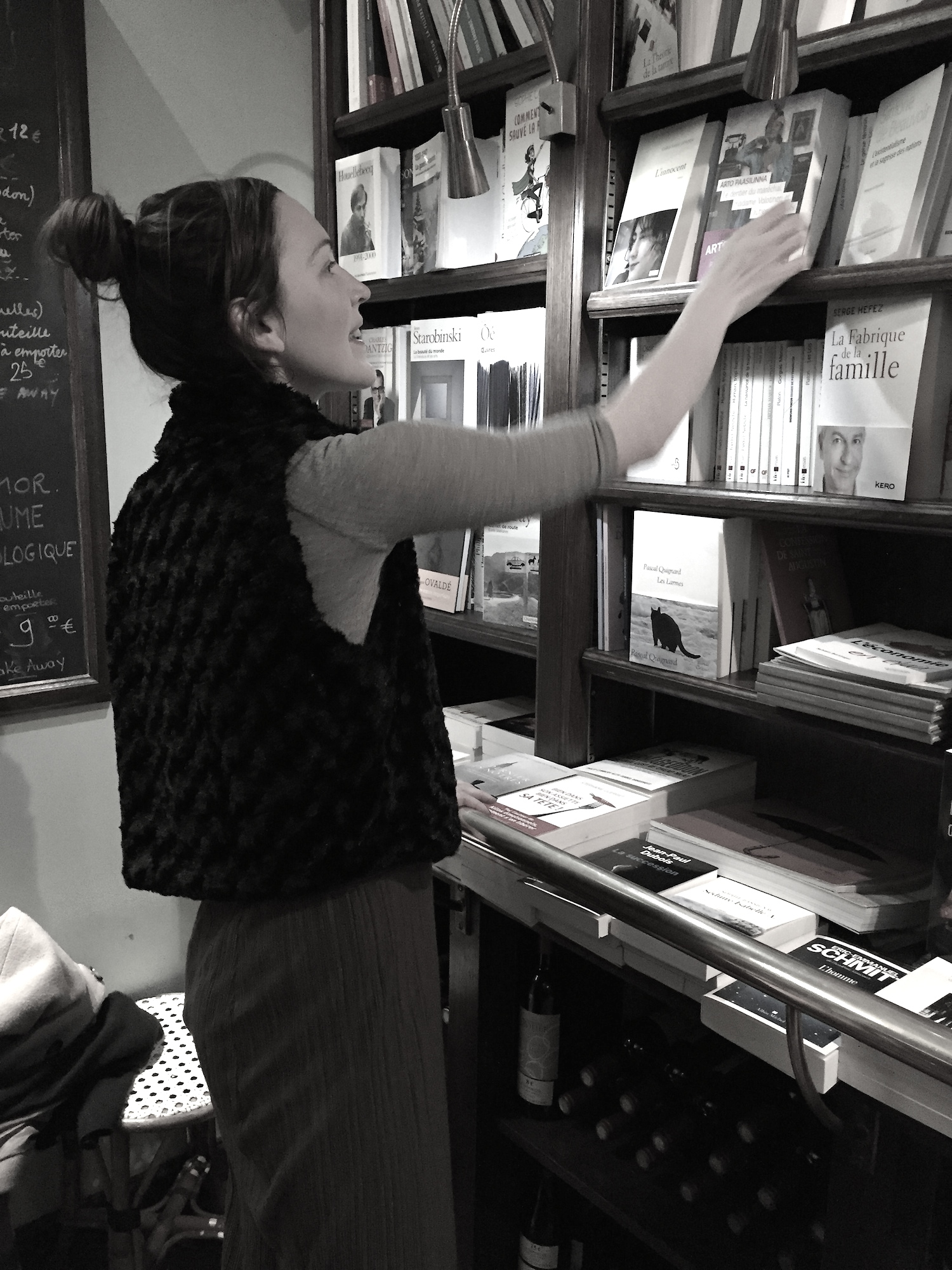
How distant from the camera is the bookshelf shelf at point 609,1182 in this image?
1.41 m

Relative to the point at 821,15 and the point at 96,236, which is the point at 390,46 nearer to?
the point at 821,15

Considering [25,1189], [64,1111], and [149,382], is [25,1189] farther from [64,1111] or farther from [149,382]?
[149,382]

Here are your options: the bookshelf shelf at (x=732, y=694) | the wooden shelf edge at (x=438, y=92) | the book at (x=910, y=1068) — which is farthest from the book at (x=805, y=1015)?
the wooden shelf edge at (x=438, y=92)

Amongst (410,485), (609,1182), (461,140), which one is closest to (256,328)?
(410,485)

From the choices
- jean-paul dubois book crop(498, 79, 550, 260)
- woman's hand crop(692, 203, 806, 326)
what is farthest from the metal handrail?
jean-paul dubois book crop(498, 79, 550, 260)

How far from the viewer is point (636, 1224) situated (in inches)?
57.1

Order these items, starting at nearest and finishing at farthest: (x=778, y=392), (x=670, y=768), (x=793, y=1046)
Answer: (x=793, y=1046), (x=778, y=392), (x=670, y=768)

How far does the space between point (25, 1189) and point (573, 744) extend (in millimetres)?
1550

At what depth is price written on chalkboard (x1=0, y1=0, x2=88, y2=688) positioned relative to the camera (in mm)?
1913

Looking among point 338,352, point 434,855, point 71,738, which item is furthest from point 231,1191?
point 71,738

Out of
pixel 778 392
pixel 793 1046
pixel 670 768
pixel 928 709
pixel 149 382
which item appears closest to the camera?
pixel 793 1046

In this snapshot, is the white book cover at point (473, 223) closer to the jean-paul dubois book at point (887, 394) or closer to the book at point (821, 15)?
the book at point (821, 15)

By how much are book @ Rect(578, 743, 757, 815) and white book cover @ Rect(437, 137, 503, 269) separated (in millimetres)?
903

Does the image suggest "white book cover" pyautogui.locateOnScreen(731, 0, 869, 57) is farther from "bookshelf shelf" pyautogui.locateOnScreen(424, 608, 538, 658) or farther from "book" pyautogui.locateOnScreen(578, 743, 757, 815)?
"book" pyautogui.locateOnScreen(578, 743, 757, 815)
